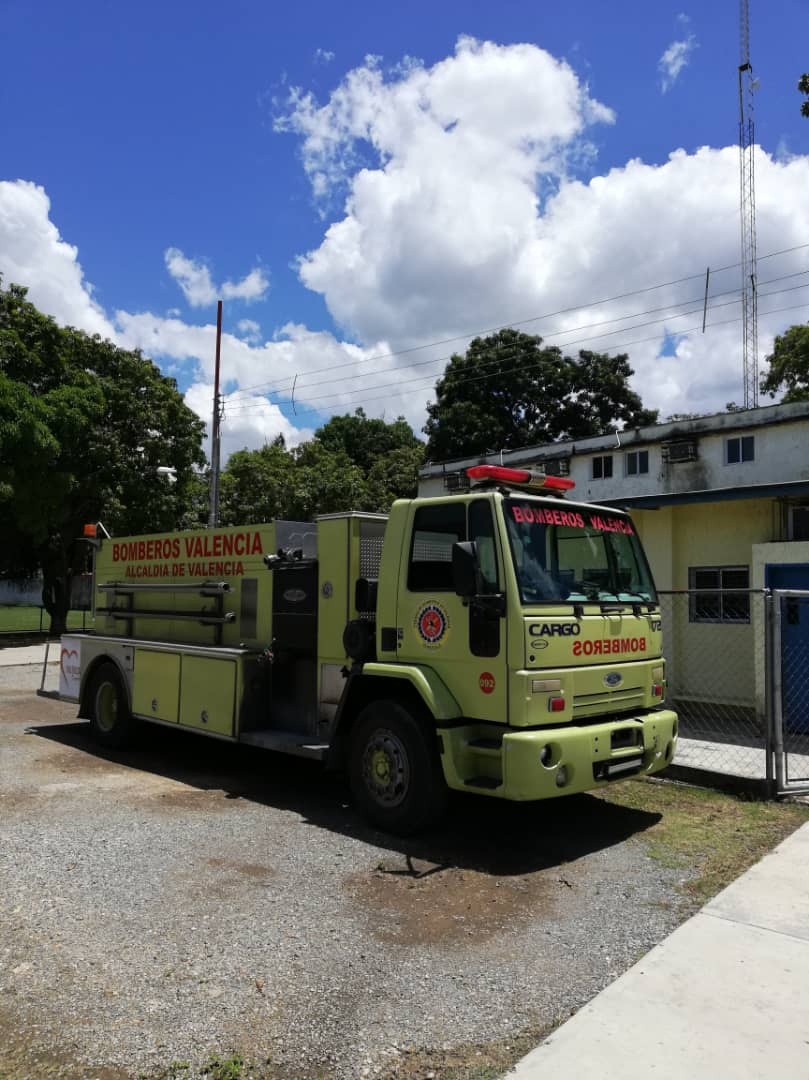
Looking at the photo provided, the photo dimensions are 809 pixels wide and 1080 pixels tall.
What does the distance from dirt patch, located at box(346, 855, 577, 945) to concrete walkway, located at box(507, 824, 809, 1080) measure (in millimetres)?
874

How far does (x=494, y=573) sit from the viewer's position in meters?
5.77

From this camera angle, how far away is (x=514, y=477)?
20.6 feet

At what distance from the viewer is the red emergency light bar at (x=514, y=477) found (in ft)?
20.1

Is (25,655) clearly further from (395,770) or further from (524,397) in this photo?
(524,397)

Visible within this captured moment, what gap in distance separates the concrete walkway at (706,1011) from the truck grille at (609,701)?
149 cm

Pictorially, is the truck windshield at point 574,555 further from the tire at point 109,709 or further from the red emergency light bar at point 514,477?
the tire at point 109,709

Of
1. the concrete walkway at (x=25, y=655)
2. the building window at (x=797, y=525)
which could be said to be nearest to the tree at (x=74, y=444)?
the concrete walkway at (x=25, y=655)

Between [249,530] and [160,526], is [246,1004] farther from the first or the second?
[160,526]

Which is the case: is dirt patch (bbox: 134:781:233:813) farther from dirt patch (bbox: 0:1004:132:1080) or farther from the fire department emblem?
dirt patch (bbox: 0:1004:132:1080)

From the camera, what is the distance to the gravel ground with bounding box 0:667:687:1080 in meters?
3.50

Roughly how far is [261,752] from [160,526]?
18011 millimetres

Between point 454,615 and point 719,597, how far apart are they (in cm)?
759

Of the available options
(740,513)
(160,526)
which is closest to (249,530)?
(740,513)

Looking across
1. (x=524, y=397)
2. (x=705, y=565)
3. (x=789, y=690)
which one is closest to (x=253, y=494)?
(x=524, y=397)
